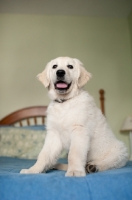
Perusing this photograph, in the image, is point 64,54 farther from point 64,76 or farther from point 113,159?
point 113,159

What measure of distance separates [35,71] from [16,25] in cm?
92

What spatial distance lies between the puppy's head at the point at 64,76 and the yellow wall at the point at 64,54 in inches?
59.8

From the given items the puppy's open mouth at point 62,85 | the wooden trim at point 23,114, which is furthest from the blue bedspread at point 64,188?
the wooden trim at point 23,114

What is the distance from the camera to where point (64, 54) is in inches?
135

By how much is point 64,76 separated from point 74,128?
0.46 m

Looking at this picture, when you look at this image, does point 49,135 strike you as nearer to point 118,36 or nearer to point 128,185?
point 128,185

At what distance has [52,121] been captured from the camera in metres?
1.51

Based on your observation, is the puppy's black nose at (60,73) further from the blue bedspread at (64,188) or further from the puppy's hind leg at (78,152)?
the blue bedspread at (64,188)

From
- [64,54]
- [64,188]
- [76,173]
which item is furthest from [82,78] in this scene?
[64,54]

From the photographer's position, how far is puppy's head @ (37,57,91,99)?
1.61 m

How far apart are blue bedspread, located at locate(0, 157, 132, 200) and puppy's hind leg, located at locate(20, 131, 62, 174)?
21cm

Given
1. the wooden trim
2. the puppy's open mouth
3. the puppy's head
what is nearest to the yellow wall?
the wooden trim

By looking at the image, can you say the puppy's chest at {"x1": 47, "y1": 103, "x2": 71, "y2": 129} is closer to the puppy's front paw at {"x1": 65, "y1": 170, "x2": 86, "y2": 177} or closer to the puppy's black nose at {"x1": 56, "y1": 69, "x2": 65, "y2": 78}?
the puppy's black nose at {"x1": 56, "y1": 69, "x2": 65, "y2": 78}

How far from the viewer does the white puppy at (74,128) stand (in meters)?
1.32
